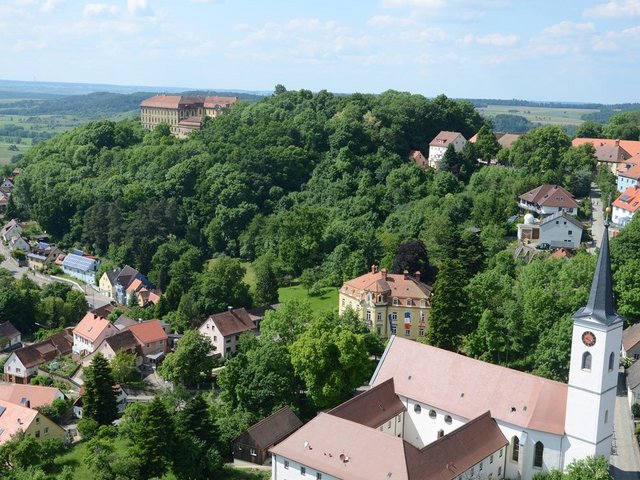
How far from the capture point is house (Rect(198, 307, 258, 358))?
167 feet

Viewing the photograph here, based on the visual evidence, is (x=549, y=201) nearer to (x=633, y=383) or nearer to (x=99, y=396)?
(x=633, y=383)

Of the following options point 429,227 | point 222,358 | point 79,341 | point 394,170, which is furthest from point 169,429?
point 394,170

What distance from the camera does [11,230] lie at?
3590 inches

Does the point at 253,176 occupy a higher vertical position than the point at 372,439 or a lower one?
higher

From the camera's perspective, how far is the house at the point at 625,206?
183ft

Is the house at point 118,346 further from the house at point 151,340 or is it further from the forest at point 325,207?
the forest at point 325,207

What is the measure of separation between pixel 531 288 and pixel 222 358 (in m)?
22.5

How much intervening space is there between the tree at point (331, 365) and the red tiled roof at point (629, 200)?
29455mm

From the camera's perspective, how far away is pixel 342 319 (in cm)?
4359

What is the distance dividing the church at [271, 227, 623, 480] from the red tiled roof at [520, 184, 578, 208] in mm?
27786

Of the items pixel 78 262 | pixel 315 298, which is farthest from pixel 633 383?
pixel 78 262

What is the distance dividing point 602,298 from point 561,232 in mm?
26760

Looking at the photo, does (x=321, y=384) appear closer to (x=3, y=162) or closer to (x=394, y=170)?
(x=394, y=170)

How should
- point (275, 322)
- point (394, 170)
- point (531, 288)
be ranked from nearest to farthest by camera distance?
point (531, 288) < point (275, 322) < point (394, 170)
